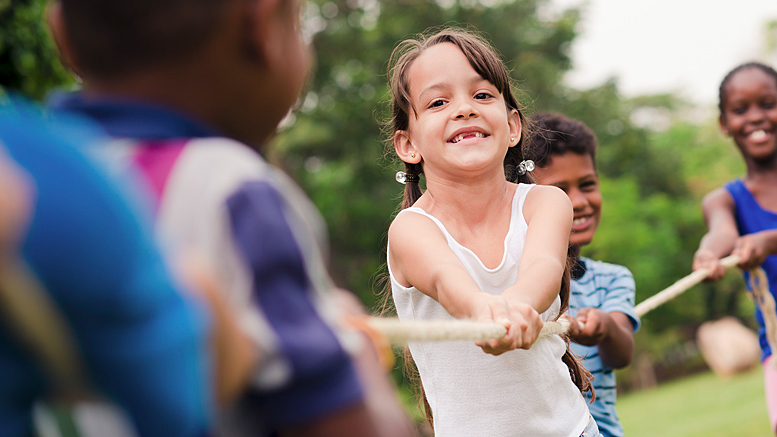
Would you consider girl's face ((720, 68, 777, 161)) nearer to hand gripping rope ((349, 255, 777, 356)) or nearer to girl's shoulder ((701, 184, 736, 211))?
girl's shoulder ((701, 184, 736, 211))

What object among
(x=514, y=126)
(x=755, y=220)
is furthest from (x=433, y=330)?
(x=755, y=220)

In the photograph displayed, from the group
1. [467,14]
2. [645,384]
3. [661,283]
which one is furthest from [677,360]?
[467,14]

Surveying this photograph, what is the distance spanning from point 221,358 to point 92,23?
1.37 feet

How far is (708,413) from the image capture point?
469 inches

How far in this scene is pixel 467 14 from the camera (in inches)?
568

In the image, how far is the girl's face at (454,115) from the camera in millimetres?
2094

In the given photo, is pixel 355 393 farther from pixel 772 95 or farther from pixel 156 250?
pixel 772 95

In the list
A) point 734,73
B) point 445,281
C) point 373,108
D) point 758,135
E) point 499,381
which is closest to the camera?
point 445,281

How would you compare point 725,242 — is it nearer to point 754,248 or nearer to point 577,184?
point 754,248

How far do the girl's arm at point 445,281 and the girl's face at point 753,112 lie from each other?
2744mm

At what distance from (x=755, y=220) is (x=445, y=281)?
2.80 meters

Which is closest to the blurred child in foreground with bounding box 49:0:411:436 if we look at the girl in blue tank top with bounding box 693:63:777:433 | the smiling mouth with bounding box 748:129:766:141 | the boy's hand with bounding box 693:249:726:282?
the boy's hand with bounding box 693:249:726:282

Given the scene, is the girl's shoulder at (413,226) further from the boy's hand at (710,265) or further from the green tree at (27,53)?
the green tree at (27,53)

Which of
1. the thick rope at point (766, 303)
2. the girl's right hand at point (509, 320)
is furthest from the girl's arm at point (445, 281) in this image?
the thick rope at point (766, 303)
